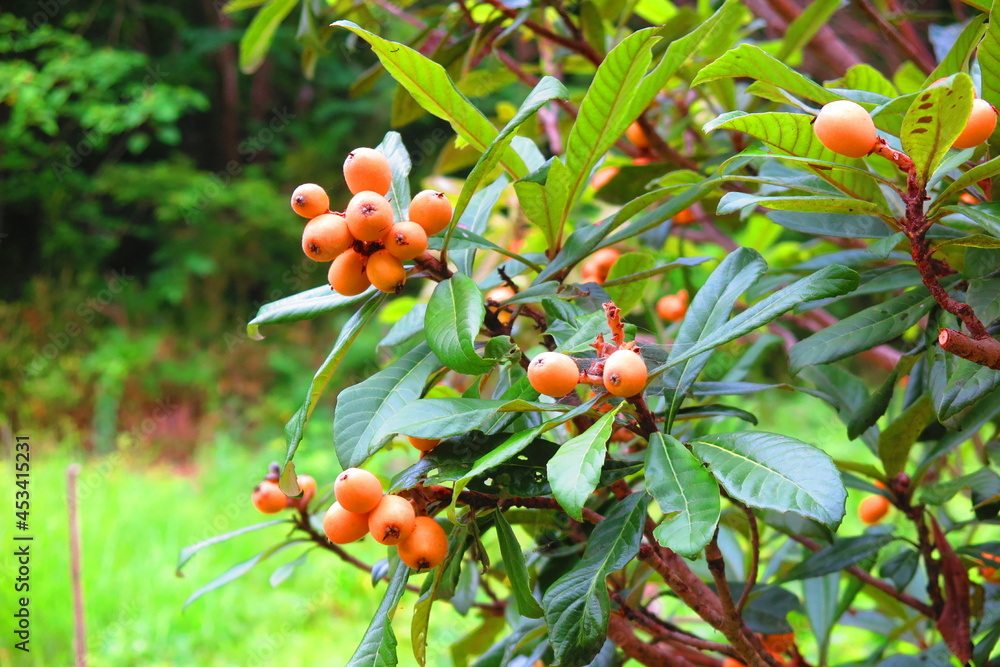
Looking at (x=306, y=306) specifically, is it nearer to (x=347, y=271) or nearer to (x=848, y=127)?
(x=347, y=271)

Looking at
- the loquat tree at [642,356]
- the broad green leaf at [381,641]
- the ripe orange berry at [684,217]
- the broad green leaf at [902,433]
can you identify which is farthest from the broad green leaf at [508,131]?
the ripe orange berry at [684,217]

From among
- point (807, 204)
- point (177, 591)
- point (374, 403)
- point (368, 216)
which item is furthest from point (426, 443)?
point (177, 591)

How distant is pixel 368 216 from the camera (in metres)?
0.41

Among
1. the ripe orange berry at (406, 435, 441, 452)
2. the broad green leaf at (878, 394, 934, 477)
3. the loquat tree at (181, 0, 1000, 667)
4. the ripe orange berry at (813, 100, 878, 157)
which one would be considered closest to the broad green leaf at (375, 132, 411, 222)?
the loquat tree at (181, 0, 1000, 667)

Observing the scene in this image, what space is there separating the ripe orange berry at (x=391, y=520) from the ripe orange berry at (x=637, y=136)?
22.3 inches

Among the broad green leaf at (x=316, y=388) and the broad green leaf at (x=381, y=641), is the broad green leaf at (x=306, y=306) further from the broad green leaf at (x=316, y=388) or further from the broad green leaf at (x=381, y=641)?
the broad green leaf at (x=381, y=641)

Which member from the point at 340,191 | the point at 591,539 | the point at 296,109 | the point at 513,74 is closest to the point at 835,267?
the point at 591,539

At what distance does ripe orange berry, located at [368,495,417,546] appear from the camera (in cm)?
40

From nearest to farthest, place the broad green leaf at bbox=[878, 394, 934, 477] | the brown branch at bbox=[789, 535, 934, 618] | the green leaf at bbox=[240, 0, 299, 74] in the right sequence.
Answer: the broad green leaf at bbox=[878, 394, 934, 477]
the brown branch at bbox=[789, 535, 934, 618]
the green leaf at bbox=[240, 0, 299, 74]

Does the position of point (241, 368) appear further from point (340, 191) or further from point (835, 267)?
point (835, 267)

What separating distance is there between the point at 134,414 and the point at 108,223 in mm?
1268

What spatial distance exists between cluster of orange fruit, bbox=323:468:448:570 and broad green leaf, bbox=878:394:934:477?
36 centimetres

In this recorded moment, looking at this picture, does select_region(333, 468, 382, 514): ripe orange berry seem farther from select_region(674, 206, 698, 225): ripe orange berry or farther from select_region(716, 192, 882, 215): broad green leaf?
select_region(674, 206, 698, 225): ripe orange berry

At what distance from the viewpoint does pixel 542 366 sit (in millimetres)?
376
